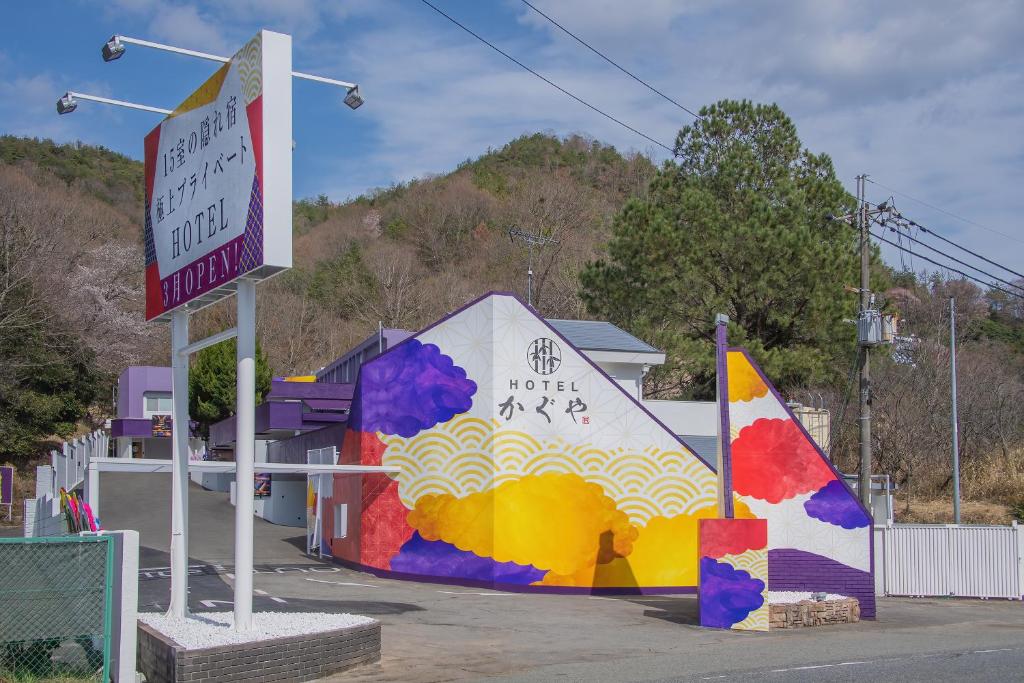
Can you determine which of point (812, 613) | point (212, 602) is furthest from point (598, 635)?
point (212, 602)

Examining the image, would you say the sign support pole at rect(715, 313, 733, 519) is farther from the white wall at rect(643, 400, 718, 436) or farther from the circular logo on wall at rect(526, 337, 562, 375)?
the white wall at rect(643, 400, 718, 436)

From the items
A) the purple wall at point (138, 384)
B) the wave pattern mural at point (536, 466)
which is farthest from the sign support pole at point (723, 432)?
the purple wall at point (138, 384)

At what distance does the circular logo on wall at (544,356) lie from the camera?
71.4ft

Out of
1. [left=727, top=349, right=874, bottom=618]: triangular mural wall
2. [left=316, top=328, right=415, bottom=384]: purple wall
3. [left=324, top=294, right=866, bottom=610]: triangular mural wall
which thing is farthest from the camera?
[left=316, top=328, right=415, bottom=384]: purple wall

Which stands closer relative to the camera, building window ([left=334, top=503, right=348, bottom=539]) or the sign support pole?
the sign support pole

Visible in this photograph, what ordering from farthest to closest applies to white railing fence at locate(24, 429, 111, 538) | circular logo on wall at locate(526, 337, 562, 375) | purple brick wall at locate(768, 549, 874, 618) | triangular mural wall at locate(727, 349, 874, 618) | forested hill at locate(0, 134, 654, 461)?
1. forested hill at locate(0, 134, 654, 461)
2. circular logo on wall at locate(526, 337, 562, 375)
3. white railing fence at locate(24, 429, 111, 538)
4. triangular mural wall at locate(727, 349, 874, 618)
5. purple brick wall at locate(768, 549, 874, 618)

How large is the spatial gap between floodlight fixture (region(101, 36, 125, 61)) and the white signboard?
3.62ft

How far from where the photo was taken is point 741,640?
14648mm

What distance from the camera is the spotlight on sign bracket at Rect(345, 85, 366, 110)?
1181 cm

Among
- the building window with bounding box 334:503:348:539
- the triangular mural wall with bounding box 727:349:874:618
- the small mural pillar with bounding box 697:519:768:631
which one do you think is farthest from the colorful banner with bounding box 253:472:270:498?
the small mural pillar with bounding box 697:519:768:631

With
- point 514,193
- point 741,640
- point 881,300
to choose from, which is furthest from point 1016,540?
point 514,193

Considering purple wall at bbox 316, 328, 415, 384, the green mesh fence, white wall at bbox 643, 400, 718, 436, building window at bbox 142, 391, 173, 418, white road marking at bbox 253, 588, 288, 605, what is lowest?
white road marking at bbox 253, 588, 288, 605

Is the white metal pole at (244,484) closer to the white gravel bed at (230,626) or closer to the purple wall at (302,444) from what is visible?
the white gravel bed at (230,626)

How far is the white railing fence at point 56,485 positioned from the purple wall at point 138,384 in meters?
21.9
